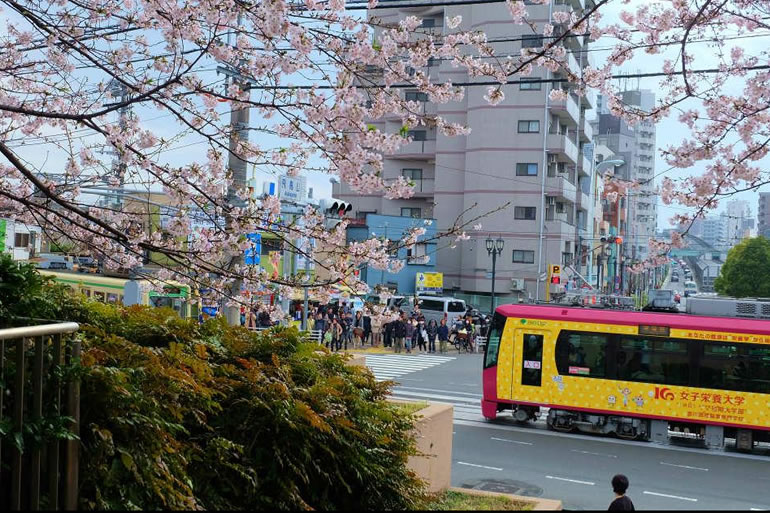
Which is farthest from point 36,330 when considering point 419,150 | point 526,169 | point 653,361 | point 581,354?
point 419,150

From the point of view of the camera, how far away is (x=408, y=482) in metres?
6.47

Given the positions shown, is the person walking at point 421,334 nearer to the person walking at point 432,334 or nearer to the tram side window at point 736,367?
the person walking at point 432,334

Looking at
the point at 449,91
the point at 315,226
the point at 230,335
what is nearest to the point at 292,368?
the point at 230,335

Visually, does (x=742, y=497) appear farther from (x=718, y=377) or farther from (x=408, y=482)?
(x=408, y=482)

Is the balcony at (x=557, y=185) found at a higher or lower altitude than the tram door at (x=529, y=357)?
higher

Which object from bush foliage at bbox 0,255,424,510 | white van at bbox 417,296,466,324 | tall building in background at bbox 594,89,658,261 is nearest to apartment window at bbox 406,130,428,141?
white van at bbox 417,296,466,324

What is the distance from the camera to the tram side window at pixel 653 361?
16781 millimetres

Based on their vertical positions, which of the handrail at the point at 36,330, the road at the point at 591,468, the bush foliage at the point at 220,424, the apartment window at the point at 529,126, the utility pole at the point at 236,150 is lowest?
the road at the point at 591,468

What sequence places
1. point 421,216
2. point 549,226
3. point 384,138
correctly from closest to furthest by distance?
point 384,138
point 549,226
point 421,216

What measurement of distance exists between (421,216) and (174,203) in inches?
1620

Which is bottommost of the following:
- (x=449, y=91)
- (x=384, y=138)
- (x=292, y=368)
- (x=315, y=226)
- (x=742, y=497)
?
(x=742, y=497)

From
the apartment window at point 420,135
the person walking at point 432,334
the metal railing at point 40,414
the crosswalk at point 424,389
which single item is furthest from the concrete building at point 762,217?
the metal railing at point 40,414

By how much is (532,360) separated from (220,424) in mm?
13043

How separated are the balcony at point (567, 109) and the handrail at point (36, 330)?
41522mm
